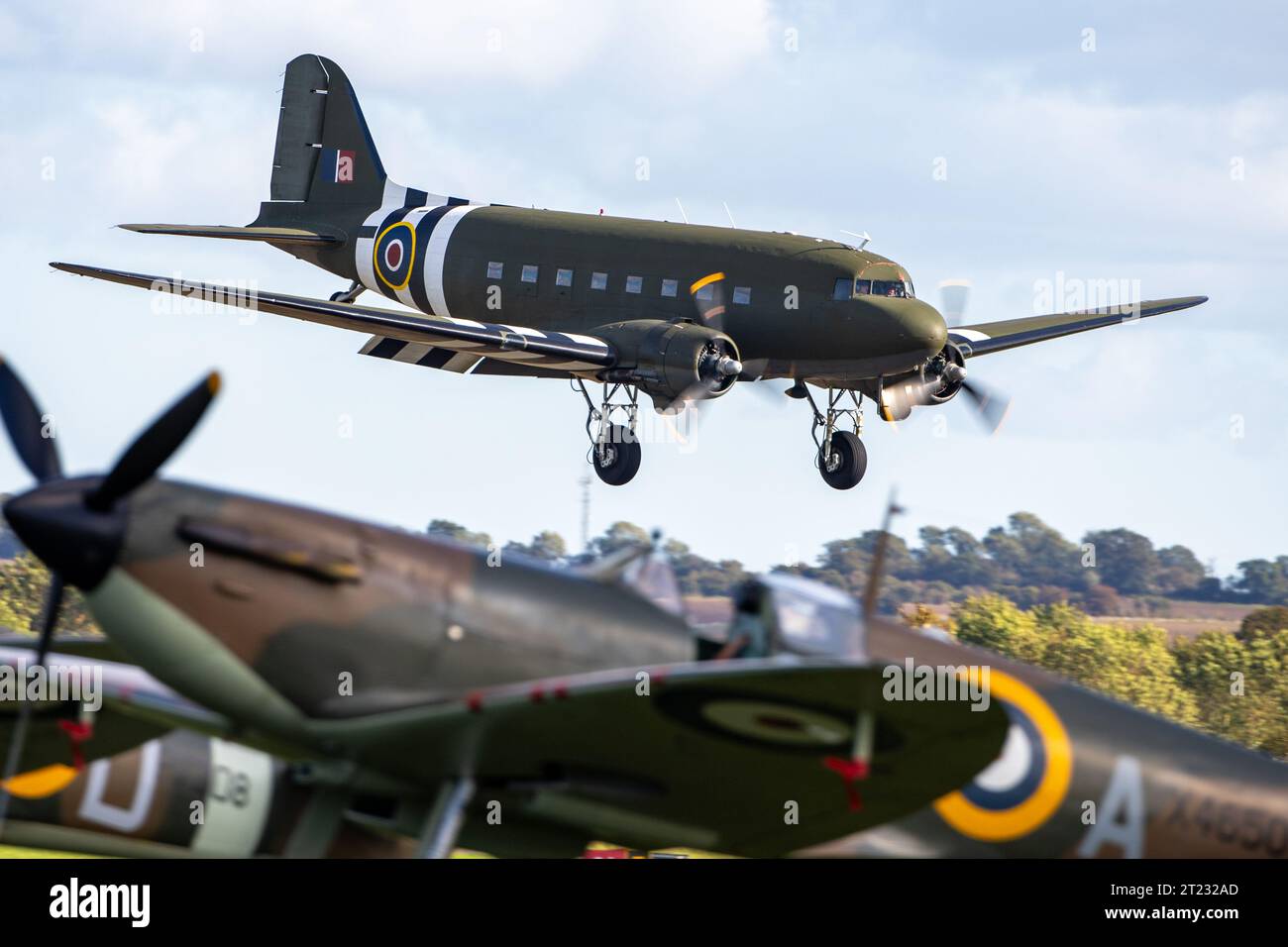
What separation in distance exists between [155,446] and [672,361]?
21272mm

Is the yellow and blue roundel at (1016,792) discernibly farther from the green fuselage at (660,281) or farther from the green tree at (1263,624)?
the green tree at (1263,624)

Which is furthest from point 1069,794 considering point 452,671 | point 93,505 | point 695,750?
point 93,505

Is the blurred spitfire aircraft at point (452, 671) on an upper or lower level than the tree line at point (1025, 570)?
lower

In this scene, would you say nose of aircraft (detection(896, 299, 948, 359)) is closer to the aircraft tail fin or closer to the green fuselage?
the green fuselage

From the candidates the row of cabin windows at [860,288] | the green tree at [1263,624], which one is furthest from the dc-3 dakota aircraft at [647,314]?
the green tree at [1263,624]

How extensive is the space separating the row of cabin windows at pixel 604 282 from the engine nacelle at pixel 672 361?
2.35ft

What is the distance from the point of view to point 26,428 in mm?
11445

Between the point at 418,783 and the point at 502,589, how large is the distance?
135 centimetres

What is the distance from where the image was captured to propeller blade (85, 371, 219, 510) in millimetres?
9836

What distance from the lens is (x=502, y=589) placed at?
10445mm

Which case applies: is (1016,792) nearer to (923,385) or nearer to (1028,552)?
(923,385)

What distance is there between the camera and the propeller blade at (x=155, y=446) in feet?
32.3
